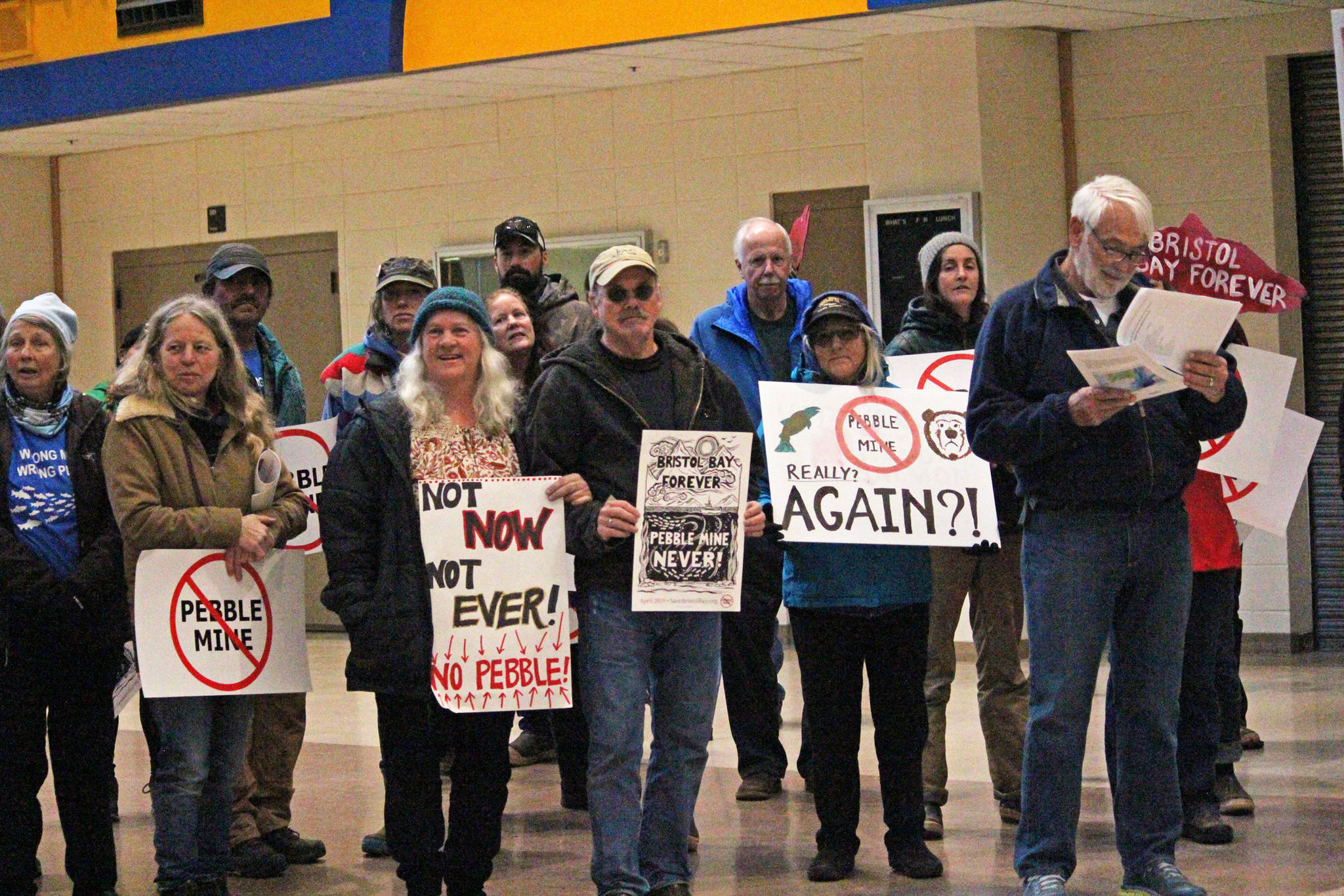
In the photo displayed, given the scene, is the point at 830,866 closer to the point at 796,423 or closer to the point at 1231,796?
the point at 796,423

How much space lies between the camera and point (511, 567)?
5.30 metres

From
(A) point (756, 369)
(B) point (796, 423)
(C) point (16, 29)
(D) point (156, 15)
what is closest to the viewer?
(B) point (796, 423)

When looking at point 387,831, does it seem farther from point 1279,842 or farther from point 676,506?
point 1279,842

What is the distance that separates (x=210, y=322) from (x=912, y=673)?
7.83ft

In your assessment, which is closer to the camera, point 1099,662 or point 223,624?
point 1099,662

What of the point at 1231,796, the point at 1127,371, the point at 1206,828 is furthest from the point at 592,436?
the point at 1231,796

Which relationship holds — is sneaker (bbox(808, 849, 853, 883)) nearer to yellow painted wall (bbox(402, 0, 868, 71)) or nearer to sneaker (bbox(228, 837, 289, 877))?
sneaker (bbox(228, 837, 289, 877))

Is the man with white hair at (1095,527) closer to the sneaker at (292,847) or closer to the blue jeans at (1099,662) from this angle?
the blue jeans at (1099,662)

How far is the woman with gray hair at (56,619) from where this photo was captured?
5.53 meters

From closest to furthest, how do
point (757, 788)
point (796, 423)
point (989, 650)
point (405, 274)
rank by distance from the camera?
point (796, 423), point (989, 650), point (405, 274), point (757, 788)

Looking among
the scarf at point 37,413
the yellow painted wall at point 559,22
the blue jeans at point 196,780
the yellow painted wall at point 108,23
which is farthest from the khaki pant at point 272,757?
the yellow painted wall at point 108,23

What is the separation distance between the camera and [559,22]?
1038 centimetres

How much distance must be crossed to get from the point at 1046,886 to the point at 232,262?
3453 mm

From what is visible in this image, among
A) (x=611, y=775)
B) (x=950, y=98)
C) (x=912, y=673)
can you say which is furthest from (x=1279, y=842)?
(x=950, y=98)
